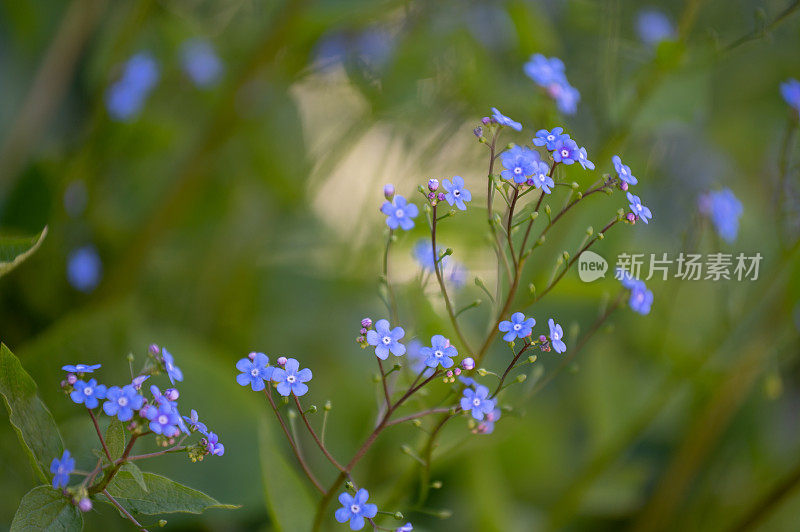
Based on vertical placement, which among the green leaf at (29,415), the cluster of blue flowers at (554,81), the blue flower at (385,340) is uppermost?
the cluster of blue flowers at (554,81)

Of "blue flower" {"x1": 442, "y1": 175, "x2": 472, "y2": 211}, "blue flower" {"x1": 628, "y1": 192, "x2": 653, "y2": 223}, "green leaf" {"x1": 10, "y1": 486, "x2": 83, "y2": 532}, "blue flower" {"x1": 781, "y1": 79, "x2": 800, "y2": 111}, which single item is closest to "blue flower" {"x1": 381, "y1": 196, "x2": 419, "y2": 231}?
"blue flower" {"x1": 442, "y1": 175, "x2": 472, "y2": 211}

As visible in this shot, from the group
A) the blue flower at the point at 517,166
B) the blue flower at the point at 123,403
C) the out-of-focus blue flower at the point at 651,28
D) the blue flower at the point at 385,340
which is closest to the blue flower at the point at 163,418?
the blue flower at the point at 123,403

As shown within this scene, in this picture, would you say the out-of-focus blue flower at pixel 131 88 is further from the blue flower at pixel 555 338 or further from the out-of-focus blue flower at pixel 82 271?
the blue flower at pixel 555 338

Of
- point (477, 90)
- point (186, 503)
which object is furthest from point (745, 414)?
point (186, 503)

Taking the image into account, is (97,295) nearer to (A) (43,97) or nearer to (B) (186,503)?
(A) (43,97)

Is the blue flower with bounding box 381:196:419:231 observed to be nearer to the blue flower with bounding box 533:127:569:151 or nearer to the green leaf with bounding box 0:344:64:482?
the blue flower with bounding box 533:127:569:151

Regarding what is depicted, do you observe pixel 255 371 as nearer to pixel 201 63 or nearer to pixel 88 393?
pixel 88 393
